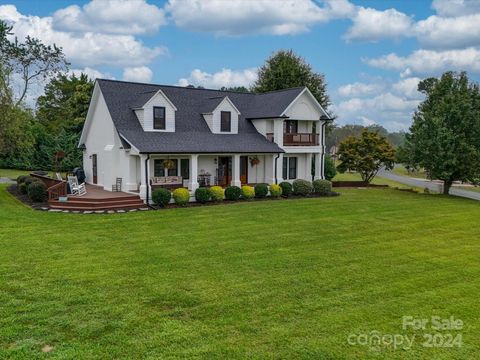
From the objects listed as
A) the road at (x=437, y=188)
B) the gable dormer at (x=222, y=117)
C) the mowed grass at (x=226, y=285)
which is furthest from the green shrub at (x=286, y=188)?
the road at (x=437, y=188)

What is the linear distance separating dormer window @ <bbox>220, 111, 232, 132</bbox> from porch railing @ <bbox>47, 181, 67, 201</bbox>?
1052 centimetres

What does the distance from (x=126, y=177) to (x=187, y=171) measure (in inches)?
156

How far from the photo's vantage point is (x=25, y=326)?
7.06 meters

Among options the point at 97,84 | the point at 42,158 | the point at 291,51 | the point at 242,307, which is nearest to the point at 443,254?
the point at 242,307

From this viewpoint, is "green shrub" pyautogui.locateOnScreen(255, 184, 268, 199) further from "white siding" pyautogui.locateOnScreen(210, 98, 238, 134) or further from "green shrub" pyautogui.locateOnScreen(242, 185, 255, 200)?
"white siding" pyautogui.locateOnScreen(210, 98, 238, 134)

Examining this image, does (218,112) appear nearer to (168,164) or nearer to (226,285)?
(168,164)

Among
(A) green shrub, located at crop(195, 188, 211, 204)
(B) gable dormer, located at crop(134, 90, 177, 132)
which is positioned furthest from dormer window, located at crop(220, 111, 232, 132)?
(A) green shrub, located at crop(195, 188, 211, 204)

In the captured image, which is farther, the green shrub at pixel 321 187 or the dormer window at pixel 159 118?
the green shrub at pixel 321 187

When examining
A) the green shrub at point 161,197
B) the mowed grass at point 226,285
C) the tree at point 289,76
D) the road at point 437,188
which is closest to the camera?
the mowed grass at point 226,285

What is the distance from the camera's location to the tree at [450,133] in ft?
90.1

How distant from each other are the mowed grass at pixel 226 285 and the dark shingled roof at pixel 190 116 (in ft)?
22.6

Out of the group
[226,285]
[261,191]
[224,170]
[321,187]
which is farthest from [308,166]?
[226,285]

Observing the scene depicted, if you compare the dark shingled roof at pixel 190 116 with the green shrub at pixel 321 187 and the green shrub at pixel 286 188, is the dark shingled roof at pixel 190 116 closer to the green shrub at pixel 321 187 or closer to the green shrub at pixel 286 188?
the green shrub at pixel 286 188

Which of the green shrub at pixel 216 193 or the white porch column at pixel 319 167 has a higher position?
the white porch column at pixel 319 167
